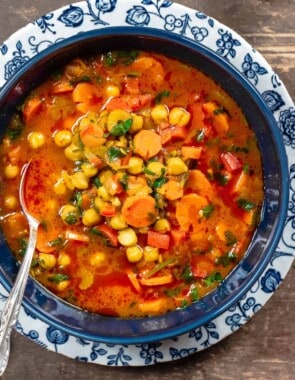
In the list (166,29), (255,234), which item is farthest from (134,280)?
(166,29)

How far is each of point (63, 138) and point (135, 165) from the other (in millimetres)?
429

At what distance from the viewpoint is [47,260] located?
363 centimetres

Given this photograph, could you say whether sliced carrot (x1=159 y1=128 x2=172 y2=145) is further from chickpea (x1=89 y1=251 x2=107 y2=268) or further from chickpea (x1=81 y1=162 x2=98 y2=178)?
chickpea (x1=89 y1=251 x2=107 y2=268)

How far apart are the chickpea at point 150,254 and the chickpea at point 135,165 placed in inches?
17.2

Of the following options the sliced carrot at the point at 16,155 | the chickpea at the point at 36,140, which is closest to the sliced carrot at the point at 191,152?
the chickpea at the point at 36,140

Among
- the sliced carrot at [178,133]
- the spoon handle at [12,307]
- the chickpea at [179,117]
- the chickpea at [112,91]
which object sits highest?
the chickpea at [112,91]

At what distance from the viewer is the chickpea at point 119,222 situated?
3.58 m

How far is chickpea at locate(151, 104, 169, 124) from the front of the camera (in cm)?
357

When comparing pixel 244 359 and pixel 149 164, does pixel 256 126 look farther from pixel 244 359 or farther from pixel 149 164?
pixel 244 359

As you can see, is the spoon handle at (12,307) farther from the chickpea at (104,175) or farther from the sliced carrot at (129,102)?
the sliced carrot at (129,102)

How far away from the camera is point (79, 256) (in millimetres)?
3678

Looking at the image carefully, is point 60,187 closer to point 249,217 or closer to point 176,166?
point 176,166

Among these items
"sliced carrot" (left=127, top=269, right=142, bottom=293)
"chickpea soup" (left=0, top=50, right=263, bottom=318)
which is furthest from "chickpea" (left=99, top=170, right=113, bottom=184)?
"sliced carrot" (left=127, top=269, right=142, bottom=293)

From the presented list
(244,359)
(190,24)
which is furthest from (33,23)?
(244,359)
